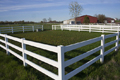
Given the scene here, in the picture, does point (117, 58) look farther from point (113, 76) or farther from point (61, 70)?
point (61, 70)

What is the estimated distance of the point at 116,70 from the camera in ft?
13.0

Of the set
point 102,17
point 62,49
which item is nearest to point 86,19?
point 102,17

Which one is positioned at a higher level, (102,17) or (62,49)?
→ (102,17)

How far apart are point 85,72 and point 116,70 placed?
1.20 m

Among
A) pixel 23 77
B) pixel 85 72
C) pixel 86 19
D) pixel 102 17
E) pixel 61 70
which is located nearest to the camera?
pixel 61 70

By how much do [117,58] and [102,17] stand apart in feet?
189

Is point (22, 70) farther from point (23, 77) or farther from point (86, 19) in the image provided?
point (86, 19)

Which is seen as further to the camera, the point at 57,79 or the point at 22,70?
the point at 22,70

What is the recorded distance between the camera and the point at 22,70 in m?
4.09

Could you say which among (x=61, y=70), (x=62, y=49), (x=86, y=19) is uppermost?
(x=86, y=19)

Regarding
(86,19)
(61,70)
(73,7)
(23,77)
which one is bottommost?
(23,77)

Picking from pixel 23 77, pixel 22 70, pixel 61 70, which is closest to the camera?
pixel 61 70

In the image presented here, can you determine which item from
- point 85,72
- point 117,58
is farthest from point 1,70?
point 117,58

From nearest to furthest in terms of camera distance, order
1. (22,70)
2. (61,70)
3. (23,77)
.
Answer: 1. (61,70)
2. (23,77)
3. (22,70)
